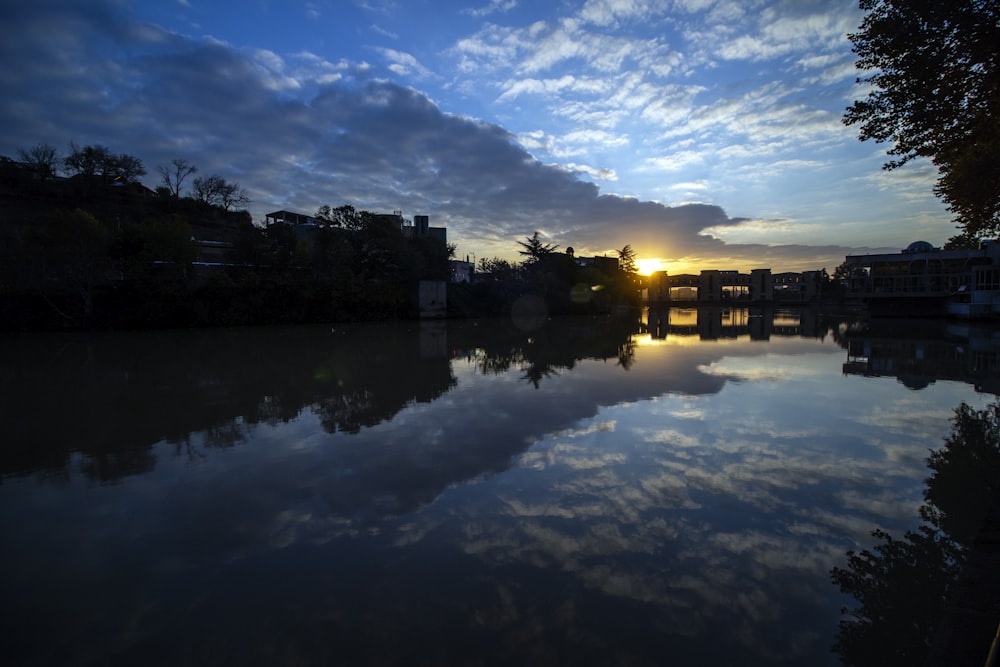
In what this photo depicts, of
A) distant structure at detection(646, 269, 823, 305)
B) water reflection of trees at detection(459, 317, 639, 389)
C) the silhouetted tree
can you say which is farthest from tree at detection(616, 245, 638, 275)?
water reflection of trees at detection(459, 317, 639, 389)

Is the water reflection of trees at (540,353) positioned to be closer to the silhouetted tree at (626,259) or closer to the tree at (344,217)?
the tree at (344,217)

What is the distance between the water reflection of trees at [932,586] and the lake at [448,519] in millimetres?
148

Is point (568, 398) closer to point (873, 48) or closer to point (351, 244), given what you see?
point (873, 48)

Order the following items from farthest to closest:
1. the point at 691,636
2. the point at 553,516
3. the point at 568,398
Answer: the point at 568,398 < the point at 553,516 < the point at 691,636

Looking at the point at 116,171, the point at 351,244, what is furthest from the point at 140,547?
the point at 116,171

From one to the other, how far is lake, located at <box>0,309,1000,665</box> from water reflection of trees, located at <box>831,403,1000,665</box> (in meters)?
0.15

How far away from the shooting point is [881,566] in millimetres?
3316

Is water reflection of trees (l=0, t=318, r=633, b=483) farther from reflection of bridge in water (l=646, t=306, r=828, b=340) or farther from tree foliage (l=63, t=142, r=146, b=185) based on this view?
tree foliage (l=63, t=142, r=146, b=185)

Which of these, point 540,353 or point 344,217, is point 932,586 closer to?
point 540,353

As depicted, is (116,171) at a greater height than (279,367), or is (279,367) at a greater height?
(116,171)

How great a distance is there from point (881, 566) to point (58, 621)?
5.43m

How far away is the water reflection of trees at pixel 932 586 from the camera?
2.47m

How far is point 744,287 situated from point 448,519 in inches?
4825

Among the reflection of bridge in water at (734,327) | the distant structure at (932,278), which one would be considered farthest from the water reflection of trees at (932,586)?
the distant structure at (932,278)
